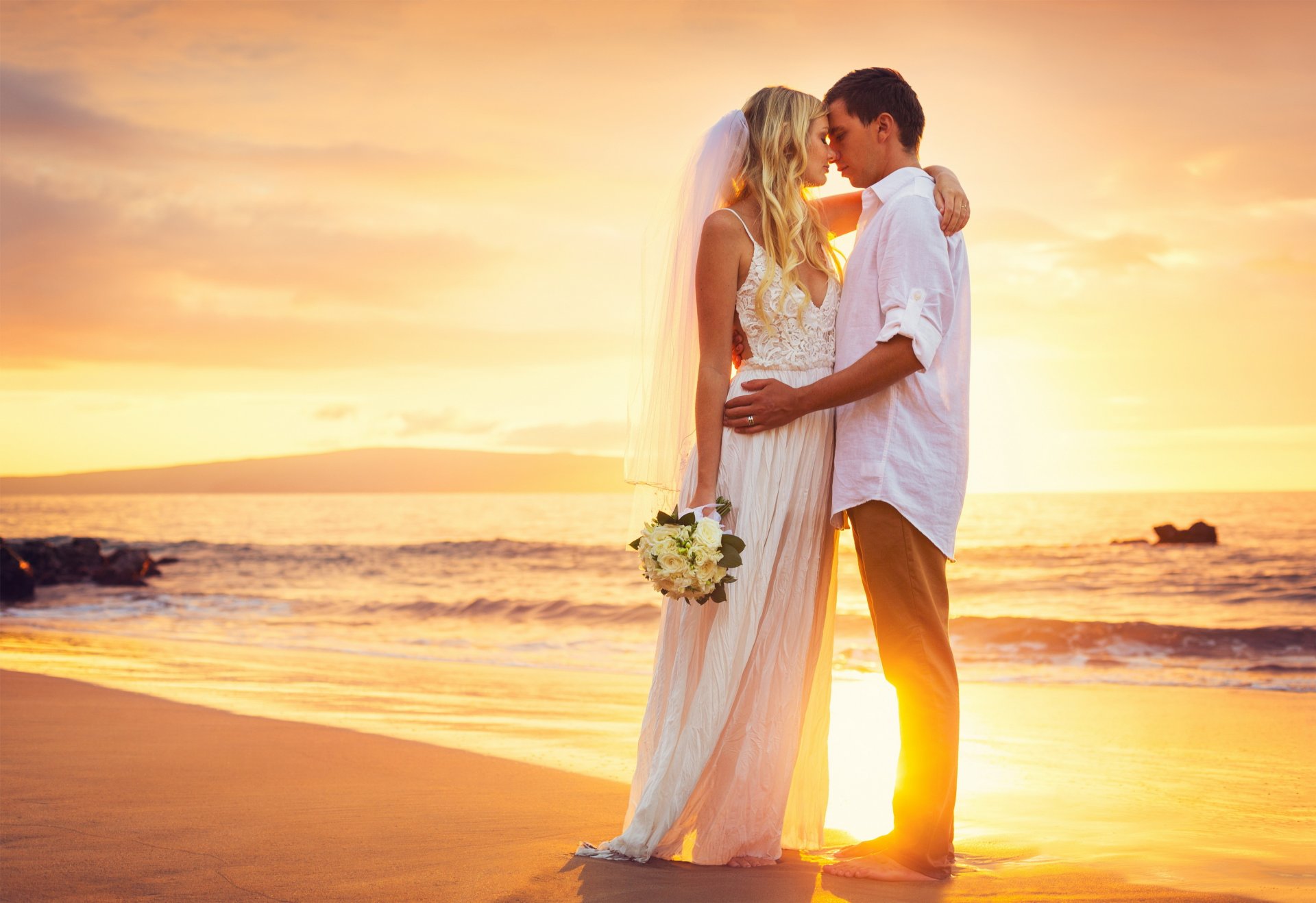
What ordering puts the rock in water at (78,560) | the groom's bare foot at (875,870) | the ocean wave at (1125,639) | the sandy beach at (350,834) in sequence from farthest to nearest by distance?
1. the rock in water at (78,560)
2. the ocean wave at (1125,639)
3. the groom's bare foot at (875,870)
4. the sandy beach at (350,834)

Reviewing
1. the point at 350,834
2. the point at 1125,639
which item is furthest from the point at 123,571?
the point at 350,834

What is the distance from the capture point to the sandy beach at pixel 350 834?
293 cm

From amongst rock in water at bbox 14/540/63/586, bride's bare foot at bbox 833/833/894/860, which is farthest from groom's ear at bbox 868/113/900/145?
rock in water at bbox 14/540/63/586

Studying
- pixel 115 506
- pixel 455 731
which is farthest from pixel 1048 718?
pixel 115 506

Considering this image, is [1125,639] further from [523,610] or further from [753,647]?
[753,647]

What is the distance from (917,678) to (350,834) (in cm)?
198

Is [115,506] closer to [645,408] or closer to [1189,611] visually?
[1189,611]

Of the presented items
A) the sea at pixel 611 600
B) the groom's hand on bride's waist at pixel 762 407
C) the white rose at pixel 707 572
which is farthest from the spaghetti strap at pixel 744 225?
the sea at pixel 611 600

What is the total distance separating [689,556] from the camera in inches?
116

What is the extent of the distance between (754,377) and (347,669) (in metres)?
7.27

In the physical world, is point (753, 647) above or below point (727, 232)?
below

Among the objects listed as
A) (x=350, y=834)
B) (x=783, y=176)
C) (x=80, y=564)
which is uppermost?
(x=783, y=176)

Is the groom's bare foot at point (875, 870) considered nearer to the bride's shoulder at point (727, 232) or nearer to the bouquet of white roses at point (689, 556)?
the bouquet of white roses at point (689, 556)

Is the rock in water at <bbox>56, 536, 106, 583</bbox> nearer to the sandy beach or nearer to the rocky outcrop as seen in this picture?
the rocky outcrop
